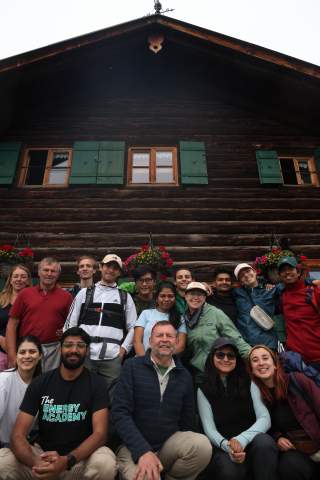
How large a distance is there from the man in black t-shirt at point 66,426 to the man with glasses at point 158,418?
0.57 ft

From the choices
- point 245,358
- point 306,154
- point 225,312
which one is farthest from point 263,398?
point 306,154

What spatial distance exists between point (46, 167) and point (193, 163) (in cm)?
341

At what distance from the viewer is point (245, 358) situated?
11.1 ft

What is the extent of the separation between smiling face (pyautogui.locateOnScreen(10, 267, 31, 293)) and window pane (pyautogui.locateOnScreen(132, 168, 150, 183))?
3982 millimetres

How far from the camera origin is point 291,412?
3.06m

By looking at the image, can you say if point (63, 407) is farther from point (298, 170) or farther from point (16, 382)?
point (298, 170)

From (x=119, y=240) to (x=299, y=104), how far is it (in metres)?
5.76

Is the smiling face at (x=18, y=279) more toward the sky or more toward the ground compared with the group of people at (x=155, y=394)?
more toward the sky

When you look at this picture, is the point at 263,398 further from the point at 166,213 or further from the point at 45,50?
the point at 45,50

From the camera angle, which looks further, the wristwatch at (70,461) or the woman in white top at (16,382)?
the woman in white top at (16,382)

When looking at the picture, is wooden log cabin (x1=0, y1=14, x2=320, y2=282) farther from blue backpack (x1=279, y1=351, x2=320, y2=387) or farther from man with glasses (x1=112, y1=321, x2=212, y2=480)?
man with glasses (x1=112, y1=321, x2=212, y2=480)

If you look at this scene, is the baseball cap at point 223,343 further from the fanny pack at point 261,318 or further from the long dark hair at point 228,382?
the fanny pack at point 261,318

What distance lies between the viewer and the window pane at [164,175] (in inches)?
307

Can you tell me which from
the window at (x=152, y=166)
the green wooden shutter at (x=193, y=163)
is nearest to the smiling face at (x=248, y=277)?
the green wooden shutter at (x=193, y=163)
